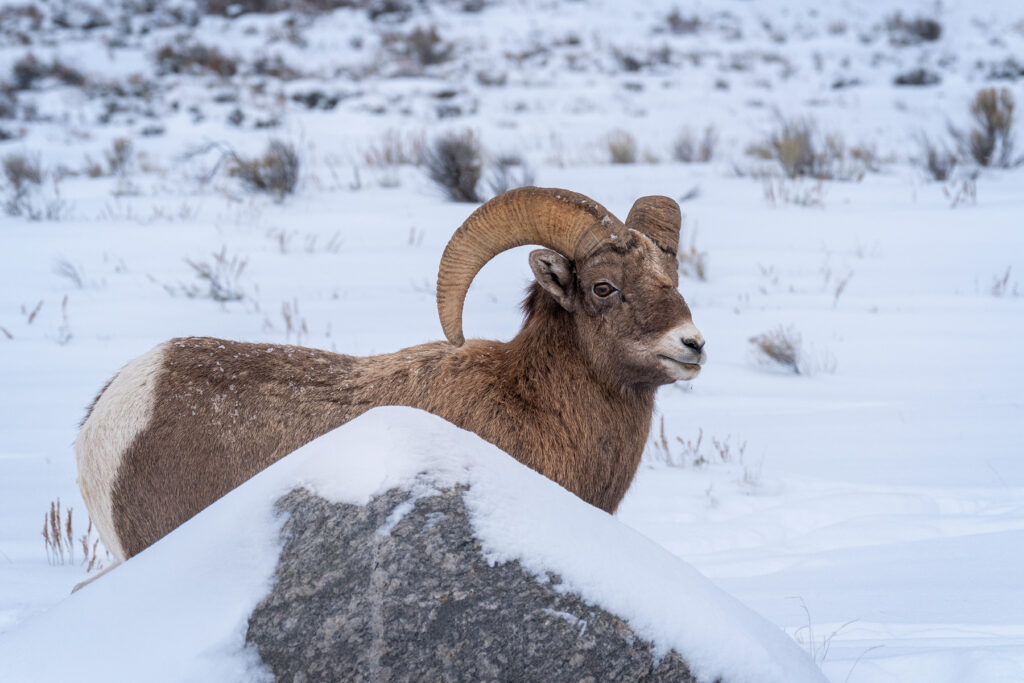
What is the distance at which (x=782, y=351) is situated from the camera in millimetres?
7383

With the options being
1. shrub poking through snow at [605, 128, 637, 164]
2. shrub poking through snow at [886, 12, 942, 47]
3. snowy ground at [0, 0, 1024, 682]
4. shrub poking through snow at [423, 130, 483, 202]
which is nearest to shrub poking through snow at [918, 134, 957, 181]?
snowy ground at [0, 0, 1024, 682]

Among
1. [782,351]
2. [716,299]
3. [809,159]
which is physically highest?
[809,159]

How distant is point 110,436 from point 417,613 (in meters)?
1.91

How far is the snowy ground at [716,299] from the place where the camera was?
433cm

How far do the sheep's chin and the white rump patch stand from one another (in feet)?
6.39

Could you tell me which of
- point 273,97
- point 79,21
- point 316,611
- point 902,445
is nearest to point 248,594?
point 316,611

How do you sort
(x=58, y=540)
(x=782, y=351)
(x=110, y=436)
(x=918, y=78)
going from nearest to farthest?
(x=110, y=436), (x=58, y=540), (x=782, y=351), (x=918, y=78)

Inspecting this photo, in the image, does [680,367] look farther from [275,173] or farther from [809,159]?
[809,159]

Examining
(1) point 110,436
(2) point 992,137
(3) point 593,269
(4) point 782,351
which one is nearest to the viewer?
(1) point 110,436

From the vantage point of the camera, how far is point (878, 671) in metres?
2.90

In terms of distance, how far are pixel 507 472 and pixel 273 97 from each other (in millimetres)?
20530

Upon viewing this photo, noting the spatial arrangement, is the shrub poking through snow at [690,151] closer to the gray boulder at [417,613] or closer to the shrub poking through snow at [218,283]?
the shrub poking through snow at [218,283]

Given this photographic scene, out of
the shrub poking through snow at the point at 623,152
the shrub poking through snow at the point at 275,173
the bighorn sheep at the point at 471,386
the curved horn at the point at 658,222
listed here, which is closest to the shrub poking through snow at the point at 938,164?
the shrub poking through snow at the point at 623,152

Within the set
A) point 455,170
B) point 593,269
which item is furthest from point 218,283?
point 593,269
